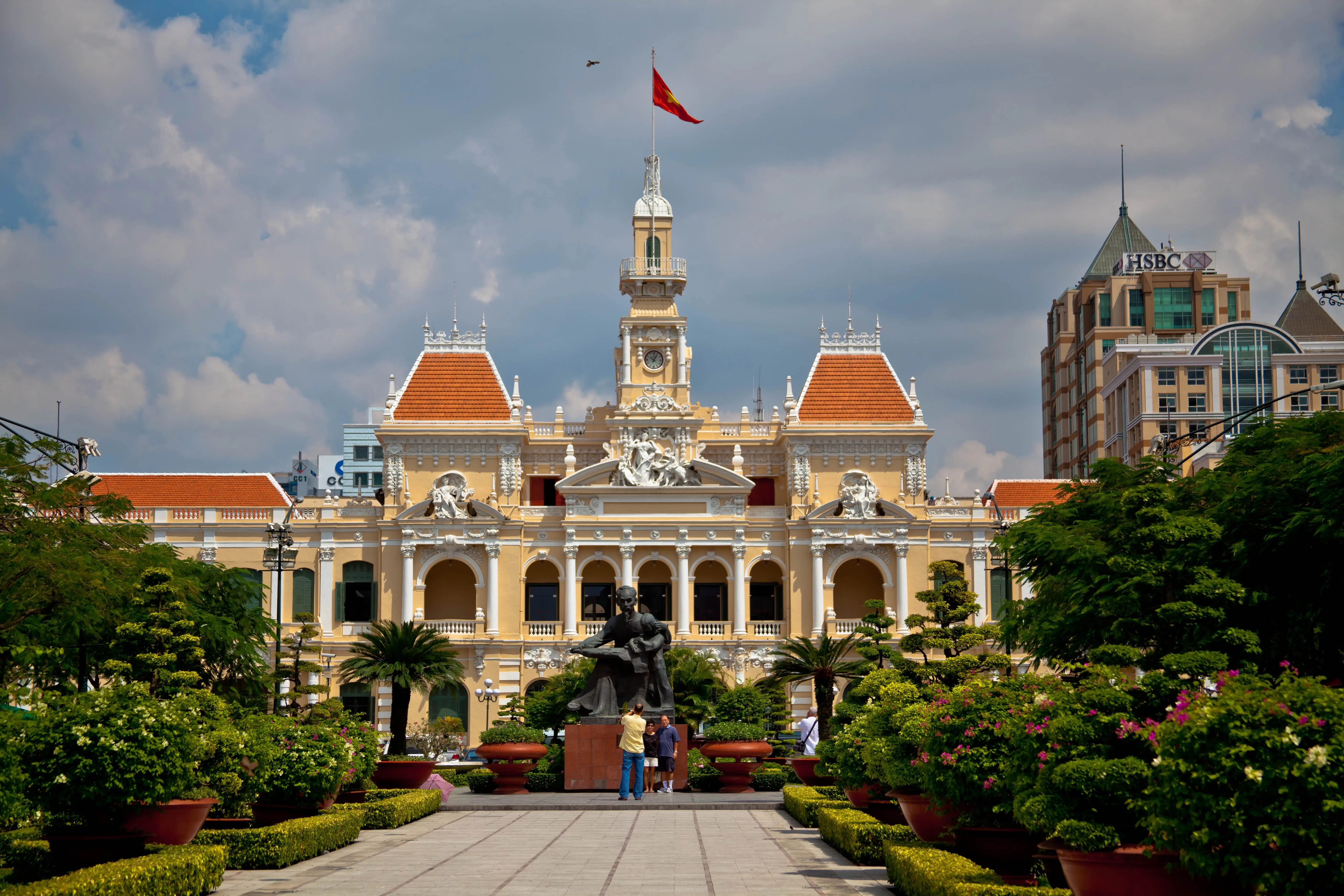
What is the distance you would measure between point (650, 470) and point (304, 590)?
16.3 m

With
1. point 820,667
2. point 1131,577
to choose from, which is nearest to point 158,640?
point 1131,577

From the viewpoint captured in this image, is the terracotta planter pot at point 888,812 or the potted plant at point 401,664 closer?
the terracotta planter pot at point 888,812

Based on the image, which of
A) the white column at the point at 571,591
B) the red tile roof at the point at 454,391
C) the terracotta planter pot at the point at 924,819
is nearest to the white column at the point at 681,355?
the red tile roof at the point at 454,391

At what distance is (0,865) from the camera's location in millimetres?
14625

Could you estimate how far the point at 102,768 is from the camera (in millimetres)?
14609

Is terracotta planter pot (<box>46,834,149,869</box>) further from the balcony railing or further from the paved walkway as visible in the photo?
the balcony railing

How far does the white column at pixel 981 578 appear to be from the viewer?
62.9 meters

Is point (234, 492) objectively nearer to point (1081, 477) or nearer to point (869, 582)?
point (869, 582)

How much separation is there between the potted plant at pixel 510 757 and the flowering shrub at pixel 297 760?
11018 millimetres

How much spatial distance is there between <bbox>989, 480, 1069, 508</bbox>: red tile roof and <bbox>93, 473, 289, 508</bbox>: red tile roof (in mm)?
33835

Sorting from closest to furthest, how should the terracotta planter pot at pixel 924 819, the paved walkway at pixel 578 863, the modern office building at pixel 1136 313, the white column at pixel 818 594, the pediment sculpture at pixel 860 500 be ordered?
1. the paved walkway at pixel 578 863
2. the terracotta planter pot at pixel 924 819
3. the white column at pixel 818 594
4. the pediment sculpture at pixel 860 500
5. the modern office building at pixel 1136 313

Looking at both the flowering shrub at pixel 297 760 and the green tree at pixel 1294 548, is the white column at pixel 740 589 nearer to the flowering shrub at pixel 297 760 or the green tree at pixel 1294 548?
the green tree at pixel 1294 548

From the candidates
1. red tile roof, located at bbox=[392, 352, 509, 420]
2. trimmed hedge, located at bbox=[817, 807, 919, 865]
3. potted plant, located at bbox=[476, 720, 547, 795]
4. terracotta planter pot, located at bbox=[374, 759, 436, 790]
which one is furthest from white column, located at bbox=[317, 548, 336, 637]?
trimmed hedge, located at bbox=[817, 807, 919, 865]

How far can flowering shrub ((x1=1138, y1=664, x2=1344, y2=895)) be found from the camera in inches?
375
